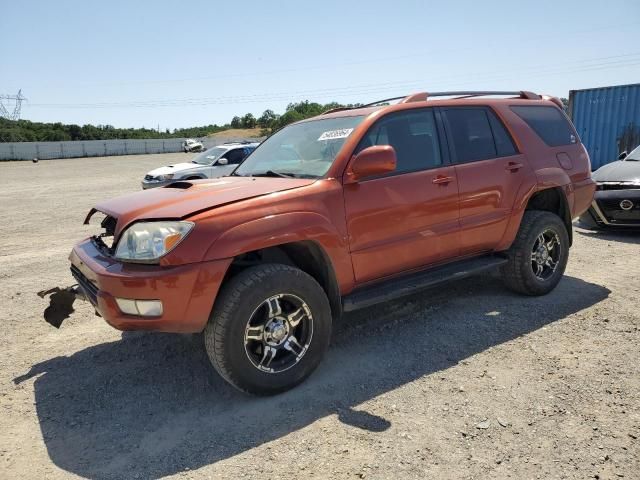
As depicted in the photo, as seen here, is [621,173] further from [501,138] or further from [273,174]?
[273,174]

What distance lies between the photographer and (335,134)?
3.76 metres

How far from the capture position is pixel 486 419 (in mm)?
2824

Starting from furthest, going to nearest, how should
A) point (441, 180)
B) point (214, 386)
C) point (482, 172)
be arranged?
point (482, 172) → point (441, 180) → point (214, 386)

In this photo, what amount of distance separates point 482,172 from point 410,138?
2.40ft

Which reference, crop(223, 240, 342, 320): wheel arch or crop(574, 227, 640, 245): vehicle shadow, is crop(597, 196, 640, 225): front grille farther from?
crop(223, 240, 342, 320): wheel arch

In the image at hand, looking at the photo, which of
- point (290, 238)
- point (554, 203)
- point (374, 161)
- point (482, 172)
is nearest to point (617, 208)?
point (554, 203)

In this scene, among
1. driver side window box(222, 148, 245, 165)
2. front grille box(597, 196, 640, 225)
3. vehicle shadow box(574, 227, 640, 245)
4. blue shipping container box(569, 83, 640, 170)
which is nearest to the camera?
front grille box(597, 196, 640, 225)

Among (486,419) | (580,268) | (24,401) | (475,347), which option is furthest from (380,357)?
(580,268)

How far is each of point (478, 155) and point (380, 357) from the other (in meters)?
1.89

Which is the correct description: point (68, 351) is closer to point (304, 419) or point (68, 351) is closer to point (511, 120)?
point (304, 419)

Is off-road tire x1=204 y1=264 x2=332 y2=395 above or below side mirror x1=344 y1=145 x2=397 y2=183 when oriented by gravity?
below

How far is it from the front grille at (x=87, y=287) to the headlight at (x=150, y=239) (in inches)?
11.1

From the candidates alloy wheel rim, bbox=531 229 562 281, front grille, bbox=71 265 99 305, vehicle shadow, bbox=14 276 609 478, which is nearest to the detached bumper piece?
alloy wheel rim, bbox=531 229 562 281

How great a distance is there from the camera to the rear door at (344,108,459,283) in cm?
347
